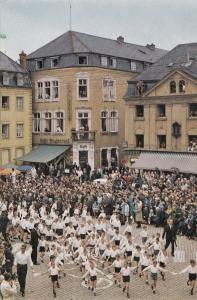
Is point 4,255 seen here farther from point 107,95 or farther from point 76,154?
point 107,95

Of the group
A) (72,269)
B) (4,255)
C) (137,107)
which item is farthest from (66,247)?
(137,107)

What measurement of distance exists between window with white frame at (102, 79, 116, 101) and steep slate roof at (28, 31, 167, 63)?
9.43 ft

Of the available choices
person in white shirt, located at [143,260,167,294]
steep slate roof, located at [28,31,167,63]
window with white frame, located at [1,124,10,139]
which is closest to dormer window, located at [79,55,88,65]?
steep slate roof, located at [28,31,167,63]

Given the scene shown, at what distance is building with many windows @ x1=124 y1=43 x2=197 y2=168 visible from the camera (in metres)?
44.8

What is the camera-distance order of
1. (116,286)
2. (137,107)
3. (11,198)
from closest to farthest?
(116,286) < (11,198) < (137,107)

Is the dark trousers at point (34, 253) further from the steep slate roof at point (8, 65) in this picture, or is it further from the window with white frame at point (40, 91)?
the window with white frame at point (40, 91)

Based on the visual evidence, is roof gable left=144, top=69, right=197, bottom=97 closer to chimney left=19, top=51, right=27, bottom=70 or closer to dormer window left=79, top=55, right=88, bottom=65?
dormer window left=79, top=55, right=88, bottom=65

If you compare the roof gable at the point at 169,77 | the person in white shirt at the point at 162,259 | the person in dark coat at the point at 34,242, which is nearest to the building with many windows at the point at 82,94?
the roof gable at the point at 169,77

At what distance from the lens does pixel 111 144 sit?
54.0m

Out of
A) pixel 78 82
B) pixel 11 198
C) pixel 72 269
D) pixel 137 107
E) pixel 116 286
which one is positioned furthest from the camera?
pixel 78 82

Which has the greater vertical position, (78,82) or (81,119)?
(78,82)

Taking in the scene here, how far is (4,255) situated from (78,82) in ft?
108

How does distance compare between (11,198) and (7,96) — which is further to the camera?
(7,96)

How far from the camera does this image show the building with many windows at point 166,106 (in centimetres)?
4478
